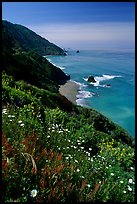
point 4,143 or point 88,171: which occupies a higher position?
point 4,143

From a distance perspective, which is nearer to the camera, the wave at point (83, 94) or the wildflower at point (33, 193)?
the wildflower at point (33, 193)

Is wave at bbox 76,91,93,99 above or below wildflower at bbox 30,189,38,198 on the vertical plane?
below

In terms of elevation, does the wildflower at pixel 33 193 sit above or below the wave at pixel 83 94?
above

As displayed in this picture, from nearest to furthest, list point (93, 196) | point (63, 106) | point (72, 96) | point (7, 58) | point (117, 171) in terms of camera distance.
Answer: point (93, 196)
point (117, 171)
point (63, 106)
point (7, 58)
point (72, 96)

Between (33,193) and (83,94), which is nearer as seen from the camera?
(33,193)

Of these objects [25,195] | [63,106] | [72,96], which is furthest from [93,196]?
[72,96]

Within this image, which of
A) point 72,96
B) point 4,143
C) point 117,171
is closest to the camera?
point 4,143

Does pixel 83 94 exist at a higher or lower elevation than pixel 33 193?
lower

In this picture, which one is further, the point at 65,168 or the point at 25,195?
the point at 65,168

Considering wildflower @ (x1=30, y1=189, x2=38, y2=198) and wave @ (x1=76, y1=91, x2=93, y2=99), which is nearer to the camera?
wildflower @ (x1=30, y1=189, x2=38, y2=198)

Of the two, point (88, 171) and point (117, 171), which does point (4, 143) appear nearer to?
point (88, 171)

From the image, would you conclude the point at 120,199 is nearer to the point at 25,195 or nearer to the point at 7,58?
the point at 25,195
